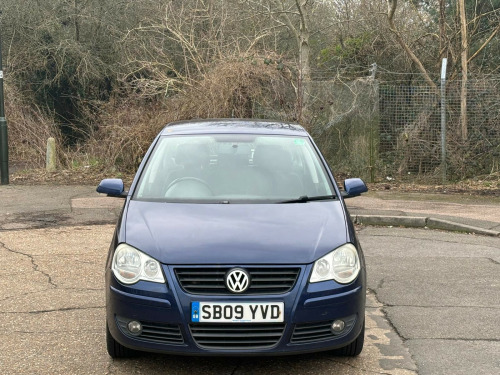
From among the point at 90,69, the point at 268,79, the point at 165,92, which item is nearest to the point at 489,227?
the point at 268,79

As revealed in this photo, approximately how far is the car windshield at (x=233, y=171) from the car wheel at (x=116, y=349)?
1.05m

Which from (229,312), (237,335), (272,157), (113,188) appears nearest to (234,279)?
(229,312)

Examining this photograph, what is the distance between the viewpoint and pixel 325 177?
17.0ft

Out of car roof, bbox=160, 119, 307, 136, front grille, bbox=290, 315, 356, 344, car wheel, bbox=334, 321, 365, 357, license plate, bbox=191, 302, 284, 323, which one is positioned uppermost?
car roof, bbox=160, 119, 307, 136

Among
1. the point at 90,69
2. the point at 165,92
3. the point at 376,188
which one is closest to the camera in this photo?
the point at 376,188

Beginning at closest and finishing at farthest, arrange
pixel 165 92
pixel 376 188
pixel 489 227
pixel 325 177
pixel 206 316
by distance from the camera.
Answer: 1. pixel 206 316
2. pixel 325 177
3. pixel 489 227
4. pixel 376 188
5. pixel 165 92

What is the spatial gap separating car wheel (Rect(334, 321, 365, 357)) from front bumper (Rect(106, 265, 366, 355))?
46cm

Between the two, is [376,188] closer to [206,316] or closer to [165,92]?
[165,92]

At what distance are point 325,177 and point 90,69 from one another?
17787 mm

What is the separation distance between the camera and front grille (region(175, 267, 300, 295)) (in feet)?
12.5

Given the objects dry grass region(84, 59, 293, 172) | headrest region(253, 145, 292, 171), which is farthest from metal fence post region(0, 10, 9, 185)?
headrest region(253, 145, 292, 171)

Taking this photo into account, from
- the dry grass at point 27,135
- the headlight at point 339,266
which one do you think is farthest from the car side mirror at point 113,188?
the dry grass at point 27,135

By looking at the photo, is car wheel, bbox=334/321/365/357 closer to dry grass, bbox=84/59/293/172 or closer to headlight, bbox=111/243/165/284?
headlight, bbox=111/243/165/284

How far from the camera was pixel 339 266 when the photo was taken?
4.02 meters
